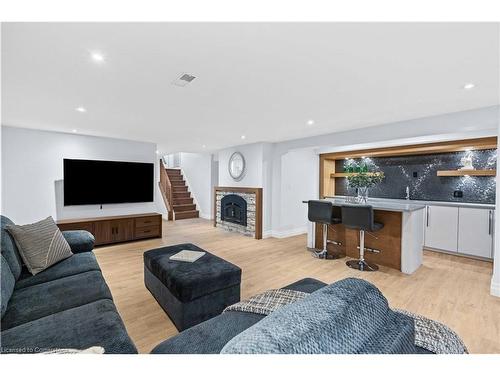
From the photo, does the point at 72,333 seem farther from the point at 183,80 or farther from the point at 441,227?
the point at 441,227

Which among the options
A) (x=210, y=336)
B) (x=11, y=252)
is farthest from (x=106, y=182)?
(x=210, y=336)

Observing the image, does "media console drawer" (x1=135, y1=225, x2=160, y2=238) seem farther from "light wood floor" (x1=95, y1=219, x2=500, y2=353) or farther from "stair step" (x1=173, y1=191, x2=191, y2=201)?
"stair step" (x1=173, y1=191, x2=191, y2=201)

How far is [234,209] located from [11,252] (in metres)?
4.32

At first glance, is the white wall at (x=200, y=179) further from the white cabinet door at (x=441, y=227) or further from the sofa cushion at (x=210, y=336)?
the sofa cushion at (x=210, y=336)

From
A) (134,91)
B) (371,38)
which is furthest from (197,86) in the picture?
(371,38)

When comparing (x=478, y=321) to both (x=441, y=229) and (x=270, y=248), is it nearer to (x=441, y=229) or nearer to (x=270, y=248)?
(x=441, y=229)

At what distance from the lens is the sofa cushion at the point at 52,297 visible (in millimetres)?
1354

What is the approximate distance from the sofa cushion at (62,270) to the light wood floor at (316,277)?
521 millimetres

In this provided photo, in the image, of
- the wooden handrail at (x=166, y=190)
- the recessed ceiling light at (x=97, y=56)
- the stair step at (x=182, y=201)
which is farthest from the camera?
the stair step at (x=182, y=201)

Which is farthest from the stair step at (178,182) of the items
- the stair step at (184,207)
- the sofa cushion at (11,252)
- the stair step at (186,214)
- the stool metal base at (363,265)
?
the stool metal base at (363,265)

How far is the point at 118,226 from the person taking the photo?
4.51 meters

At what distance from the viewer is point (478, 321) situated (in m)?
2.06

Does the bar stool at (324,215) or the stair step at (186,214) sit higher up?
the bar stool at (324,215)

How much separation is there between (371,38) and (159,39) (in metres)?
1.29
